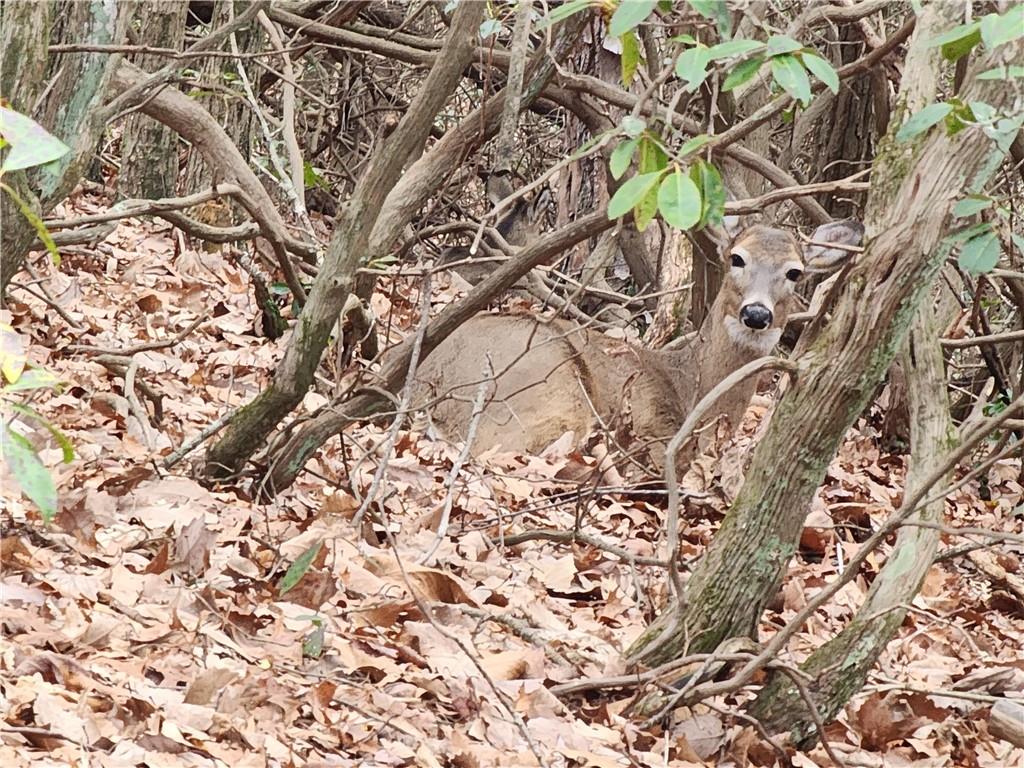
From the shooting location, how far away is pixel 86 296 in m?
6.46

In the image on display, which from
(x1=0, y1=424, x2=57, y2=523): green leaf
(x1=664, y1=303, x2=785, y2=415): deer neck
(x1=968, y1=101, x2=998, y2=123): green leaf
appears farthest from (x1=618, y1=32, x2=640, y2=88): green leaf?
(x1=664, y1=303, x2=785, y2=415): deer neck

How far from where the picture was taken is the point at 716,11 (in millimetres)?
2537

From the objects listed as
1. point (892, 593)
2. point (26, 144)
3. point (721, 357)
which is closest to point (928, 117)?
point (892, 593)

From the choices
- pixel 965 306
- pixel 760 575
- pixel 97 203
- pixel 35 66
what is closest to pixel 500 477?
pixel 760 575

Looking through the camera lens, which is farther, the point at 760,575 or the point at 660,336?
the point at 660,336

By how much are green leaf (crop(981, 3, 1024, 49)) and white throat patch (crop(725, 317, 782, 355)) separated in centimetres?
399

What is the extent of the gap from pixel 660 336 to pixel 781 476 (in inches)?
161

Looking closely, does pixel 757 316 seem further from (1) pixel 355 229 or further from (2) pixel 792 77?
(2) pixel 792 77

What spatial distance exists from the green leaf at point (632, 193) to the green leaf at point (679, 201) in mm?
24

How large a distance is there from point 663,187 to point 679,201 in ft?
0.17

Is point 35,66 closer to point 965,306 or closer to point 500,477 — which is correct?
point 500,477

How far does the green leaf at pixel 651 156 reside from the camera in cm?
278

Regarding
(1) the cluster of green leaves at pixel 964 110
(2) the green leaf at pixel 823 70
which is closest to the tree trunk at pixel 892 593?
(1) the cluster of green leaves at pixel 964 110

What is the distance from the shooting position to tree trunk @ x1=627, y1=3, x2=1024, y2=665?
120 inches
